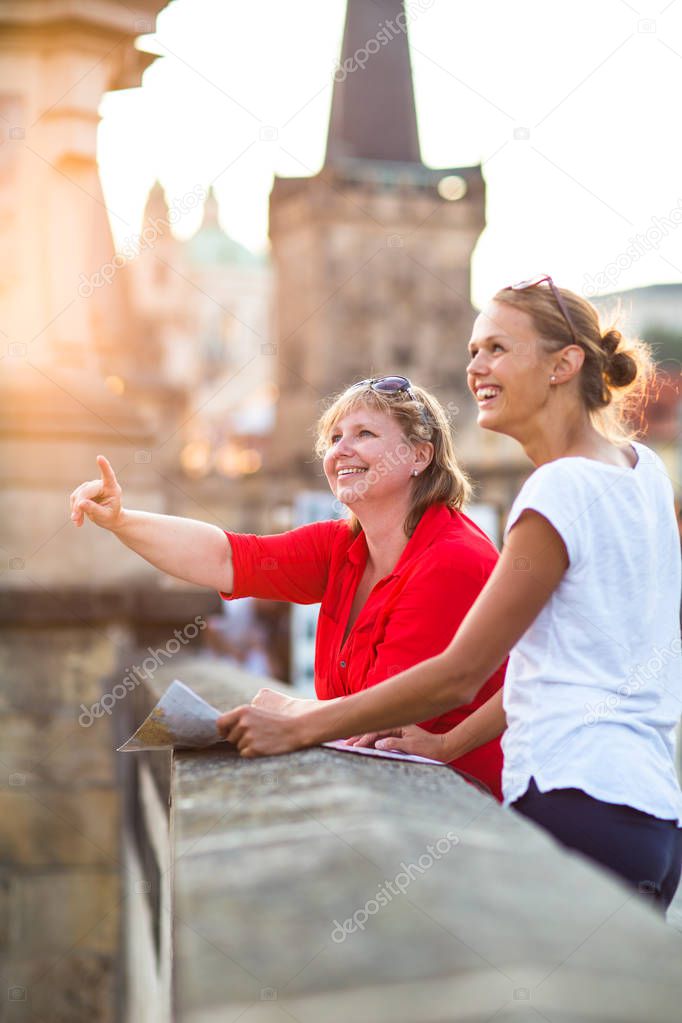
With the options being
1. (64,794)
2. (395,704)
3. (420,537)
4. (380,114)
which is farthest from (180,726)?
(380,114)

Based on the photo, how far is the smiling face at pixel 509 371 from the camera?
89.1 inches

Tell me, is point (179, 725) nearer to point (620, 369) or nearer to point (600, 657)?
point (600, 657)

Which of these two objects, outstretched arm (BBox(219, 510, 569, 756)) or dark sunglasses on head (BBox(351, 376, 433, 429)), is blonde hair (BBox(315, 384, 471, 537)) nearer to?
dark sunglasses on head (BBox(351, 376, 433, 429))

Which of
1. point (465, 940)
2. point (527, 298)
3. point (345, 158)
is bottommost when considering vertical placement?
point (465, 940)

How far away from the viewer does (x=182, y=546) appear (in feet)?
10.2

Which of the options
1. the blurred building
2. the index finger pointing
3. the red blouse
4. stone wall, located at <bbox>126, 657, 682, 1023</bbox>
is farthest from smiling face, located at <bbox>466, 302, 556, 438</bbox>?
the blurred building

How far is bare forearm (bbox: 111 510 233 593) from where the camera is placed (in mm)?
3064

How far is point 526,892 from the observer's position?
129 cm

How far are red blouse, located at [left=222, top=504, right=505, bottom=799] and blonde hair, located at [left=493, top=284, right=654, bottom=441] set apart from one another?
537 mm

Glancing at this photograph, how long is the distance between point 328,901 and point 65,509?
161 inches

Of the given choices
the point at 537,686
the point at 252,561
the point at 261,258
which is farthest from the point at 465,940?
the point at 261,258

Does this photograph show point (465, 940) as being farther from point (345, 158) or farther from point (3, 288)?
point (345, 158)

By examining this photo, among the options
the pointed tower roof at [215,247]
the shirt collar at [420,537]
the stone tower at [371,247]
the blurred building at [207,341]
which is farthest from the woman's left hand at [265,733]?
the pointed tower roof at [215,247]

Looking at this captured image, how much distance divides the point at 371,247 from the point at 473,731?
5731 centimetres
